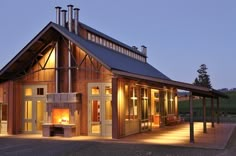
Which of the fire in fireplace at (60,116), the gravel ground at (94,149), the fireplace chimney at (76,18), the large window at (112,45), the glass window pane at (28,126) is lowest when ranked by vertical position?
the gravel ground at (94,149)

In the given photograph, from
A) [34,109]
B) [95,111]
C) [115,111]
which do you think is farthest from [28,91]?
[115,111]

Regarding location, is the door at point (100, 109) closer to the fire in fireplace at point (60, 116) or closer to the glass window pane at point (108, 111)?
the glass window pane at point (108, 111)

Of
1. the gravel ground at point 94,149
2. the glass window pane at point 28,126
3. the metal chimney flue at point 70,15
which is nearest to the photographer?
the gravel ground at point 94,149

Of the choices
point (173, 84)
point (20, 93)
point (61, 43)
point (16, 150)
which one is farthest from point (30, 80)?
point (173, 84)

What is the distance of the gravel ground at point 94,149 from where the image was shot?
1155 centimetres

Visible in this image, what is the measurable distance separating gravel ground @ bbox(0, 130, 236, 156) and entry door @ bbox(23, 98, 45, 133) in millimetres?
3560

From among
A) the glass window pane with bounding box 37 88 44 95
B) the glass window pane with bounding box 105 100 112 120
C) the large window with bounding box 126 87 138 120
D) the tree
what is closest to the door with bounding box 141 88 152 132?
the large window with bounding box 126 87 138 120

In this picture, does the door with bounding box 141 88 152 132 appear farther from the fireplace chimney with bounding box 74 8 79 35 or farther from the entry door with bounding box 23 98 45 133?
the entry door with bounding box 23 98 45 133

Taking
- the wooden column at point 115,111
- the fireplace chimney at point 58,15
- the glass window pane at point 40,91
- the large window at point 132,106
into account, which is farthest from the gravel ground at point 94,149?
the fireplace chimney at point 58,15

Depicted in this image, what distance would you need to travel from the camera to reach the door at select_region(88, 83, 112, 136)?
54.9ft

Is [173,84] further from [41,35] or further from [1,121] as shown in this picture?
[1,121]

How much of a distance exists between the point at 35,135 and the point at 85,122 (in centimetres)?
280

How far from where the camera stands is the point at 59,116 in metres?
17.3

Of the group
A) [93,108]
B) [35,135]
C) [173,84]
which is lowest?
[35,135]
